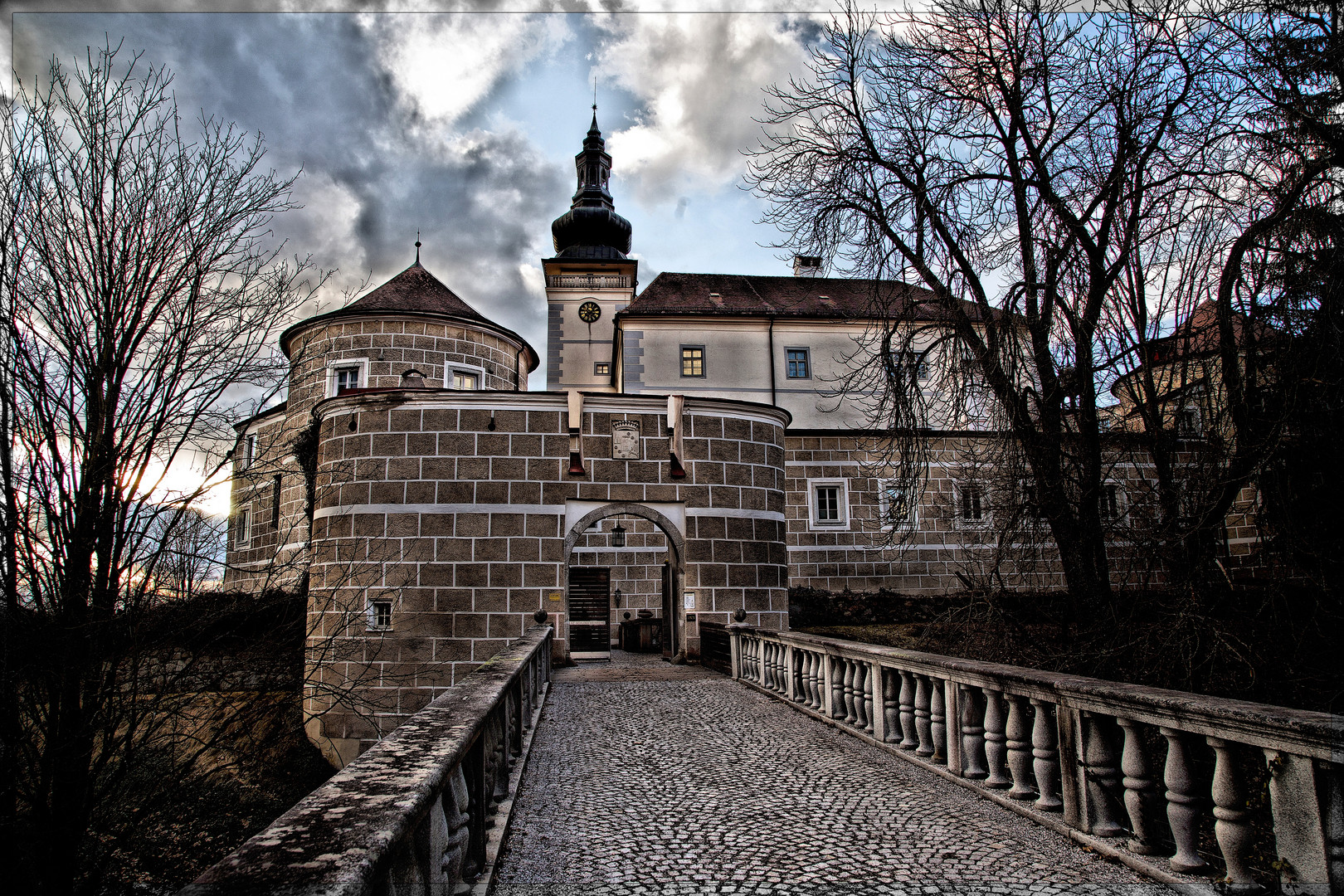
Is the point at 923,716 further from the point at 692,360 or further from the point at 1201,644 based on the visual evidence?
the point at 692,360

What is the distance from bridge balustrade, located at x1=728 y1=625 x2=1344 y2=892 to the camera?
2.70 m

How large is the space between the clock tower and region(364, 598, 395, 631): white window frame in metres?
17.2

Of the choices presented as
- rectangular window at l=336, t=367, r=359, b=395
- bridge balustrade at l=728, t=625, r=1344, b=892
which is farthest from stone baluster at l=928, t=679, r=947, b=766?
rectangular window at l=336, t=367, r=359, b=395

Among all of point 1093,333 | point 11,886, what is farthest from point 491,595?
point 1093,333

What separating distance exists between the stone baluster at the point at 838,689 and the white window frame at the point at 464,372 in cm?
1715

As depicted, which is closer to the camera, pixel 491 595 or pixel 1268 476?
pixel 1268 476

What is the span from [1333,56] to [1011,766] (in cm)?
611

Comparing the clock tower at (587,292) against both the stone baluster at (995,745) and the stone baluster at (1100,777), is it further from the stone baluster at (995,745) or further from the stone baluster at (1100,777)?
the stone baluster at (1100,777)

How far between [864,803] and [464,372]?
20092mm

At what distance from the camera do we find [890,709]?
6.30 meters

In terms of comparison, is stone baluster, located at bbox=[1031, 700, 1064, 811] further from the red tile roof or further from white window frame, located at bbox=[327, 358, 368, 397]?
→ the red tile roof

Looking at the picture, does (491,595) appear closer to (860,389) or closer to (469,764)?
(860,389)

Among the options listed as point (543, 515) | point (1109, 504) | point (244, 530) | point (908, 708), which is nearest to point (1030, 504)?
point (1109, 504)

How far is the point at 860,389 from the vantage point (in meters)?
10.1
